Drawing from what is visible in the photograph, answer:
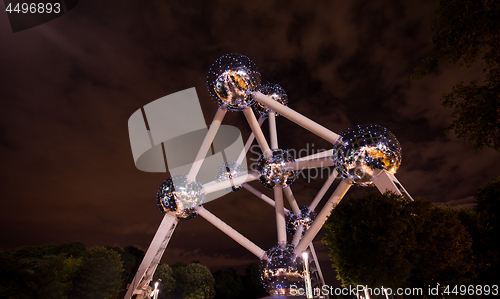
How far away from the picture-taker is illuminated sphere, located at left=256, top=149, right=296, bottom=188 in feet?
39.4

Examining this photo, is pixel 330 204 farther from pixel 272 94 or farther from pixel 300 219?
pixel 272 94

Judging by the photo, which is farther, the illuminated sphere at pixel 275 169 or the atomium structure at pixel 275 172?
the illuminated sphere at pixel 275 169

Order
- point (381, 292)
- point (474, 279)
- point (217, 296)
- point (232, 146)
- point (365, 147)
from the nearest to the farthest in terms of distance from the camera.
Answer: point (381, 292), point (474, 279), point (365, 147), point (232, 146), point (217, 296)

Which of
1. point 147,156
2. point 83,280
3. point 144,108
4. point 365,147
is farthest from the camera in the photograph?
point 147,156

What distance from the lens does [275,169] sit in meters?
12.0

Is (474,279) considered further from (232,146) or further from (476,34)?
(232,146)

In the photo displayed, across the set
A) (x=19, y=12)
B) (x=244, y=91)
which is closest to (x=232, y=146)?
(x=244, y=91)

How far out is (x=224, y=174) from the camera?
15680 mm

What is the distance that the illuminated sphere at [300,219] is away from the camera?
14241mm

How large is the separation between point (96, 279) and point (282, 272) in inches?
477

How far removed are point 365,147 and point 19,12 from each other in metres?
14.9

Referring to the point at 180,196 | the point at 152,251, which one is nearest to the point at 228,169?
the point at 180,196

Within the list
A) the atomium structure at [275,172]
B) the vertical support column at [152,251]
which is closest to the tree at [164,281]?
the atomium structure at [275,172]

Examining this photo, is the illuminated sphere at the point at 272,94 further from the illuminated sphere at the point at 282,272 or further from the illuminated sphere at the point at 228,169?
the illuminated sphere at the point at 282,272
